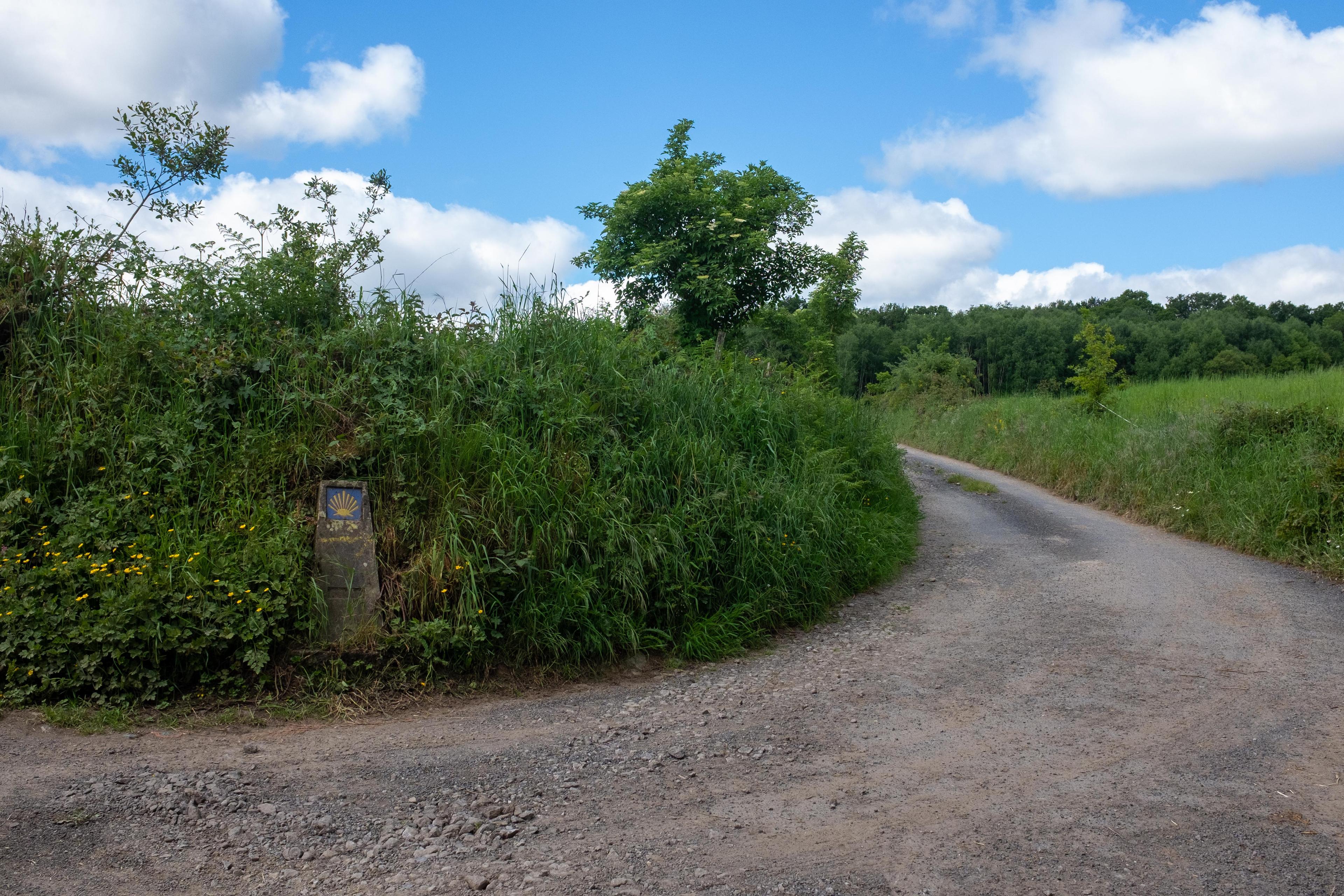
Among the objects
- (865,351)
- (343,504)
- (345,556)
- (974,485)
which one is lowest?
(974,485)

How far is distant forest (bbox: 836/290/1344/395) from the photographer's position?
3312 cm

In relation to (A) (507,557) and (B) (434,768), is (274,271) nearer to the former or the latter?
(A) (507,557)

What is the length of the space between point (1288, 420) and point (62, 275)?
13.0 metres

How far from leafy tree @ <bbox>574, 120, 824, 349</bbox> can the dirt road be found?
38.5ft

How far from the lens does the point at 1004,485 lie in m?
15.5

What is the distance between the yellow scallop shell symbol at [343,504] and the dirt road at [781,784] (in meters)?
1.44

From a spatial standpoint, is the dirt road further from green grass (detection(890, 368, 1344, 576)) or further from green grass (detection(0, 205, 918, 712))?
green grass (detection(890, 368, 1344, 576))

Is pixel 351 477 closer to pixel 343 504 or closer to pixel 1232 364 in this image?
pixel 343 504

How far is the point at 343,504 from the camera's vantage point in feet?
18.6

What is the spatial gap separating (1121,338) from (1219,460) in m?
35.7

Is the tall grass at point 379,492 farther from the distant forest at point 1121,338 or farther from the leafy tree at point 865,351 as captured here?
the leafy tree at point 865,351

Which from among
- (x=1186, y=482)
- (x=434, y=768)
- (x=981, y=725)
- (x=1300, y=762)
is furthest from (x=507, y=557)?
(x=1186, y=482)

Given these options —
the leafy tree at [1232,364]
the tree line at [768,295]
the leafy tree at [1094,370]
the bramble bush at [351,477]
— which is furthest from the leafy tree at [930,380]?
the bramble bush at [351,477]

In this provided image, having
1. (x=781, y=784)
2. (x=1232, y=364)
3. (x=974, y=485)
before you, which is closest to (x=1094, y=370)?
(x=974, y=485)
